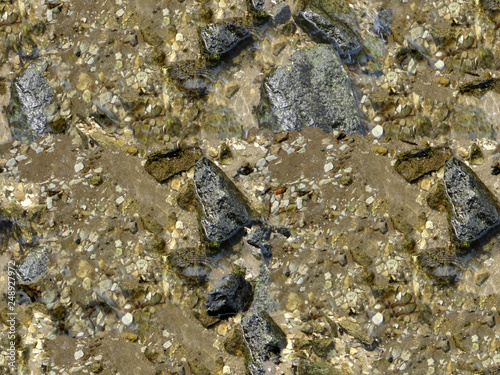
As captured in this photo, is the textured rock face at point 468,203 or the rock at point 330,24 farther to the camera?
the rock at point 330,24

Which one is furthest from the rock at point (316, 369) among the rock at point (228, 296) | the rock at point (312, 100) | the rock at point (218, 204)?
the rock at point (312, 100)

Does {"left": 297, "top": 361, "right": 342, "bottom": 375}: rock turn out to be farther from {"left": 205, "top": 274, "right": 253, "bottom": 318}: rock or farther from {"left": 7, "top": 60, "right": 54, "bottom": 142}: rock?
{"left": 7, "top": 60, "right": 54, "bottom": 142}: rock

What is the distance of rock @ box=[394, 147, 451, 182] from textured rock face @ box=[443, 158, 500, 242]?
1.35ft

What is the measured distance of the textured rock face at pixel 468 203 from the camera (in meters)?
11.5

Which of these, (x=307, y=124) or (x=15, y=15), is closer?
(x=307, y=124)

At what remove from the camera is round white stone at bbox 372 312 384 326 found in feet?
38.4

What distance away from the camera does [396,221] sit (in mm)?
11953

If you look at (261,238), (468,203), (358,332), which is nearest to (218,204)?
(261,238)

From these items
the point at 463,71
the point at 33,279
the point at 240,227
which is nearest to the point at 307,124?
the point at 240,227

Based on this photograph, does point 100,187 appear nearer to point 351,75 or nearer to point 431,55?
point 351,75

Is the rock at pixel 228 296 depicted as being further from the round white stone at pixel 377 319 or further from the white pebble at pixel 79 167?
the white pebble at pixel 79 167

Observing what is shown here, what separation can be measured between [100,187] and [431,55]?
6930mm

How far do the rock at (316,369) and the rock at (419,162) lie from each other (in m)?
3.74

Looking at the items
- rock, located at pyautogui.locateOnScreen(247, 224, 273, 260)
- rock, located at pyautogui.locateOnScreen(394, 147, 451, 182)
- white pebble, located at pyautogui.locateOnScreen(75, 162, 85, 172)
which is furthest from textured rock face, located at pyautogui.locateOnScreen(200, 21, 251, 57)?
rock, located at pyautogui.locateOnScreen(394, 147, 451, 182)
